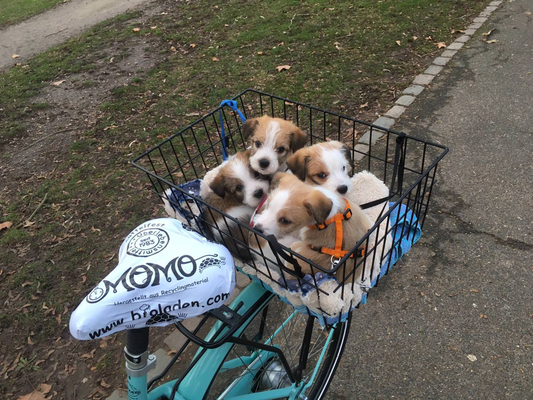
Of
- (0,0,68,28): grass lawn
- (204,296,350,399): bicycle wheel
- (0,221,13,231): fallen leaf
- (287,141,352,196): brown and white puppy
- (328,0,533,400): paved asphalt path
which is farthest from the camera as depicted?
(0,0,68,28): grass lawn

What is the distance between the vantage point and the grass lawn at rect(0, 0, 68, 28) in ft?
35.3

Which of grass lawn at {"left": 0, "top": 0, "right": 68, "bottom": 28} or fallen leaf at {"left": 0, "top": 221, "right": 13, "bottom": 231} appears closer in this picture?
fallen leaf at {"left": 0, "top": 221, "right": 13, "bottom": 231}

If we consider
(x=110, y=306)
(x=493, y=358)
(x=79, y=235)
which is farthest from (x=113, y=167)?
(x=493, y=358)

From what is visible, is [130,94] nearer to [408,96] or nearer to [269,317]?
[408,96]

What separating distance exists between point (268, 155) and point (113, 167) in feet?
9.45

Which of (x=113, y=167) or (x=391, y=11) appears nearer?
(x=113, y=167)

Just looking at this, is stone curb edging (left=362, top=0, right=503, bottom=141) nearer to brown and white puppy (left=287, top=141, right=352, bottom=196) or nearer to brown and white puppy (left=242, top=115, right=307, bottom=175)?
brown and white puppy (left=242, top=115, right=307, bottom=175)

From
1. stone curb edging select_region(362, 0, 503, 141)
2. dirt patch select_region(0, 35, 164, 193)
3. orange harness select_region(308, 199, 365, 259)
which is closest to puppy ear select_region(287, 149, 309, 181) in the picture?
orange harness select_region(308, 199, 365, 259)

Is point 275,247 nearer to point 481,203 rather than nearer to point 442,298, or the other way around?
point 442,298

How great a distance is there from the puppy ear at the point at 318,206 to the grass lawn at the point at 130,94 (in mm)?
2043

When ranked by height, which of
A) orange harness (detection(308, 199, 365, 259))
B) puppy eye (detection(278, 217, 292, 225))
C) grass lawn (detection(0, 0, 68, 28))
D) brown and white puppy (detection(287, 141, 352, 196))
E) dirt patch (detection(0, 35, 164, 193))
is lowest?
dirt patch (detection(0, 35, 164, 193))

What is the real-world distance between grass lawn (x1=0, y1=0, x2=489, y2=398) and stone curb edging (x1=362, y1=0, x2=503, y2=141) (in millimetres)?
140

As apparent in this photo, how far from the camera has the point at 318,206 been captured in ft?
5.58

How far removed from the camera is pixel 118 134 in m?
5.15
